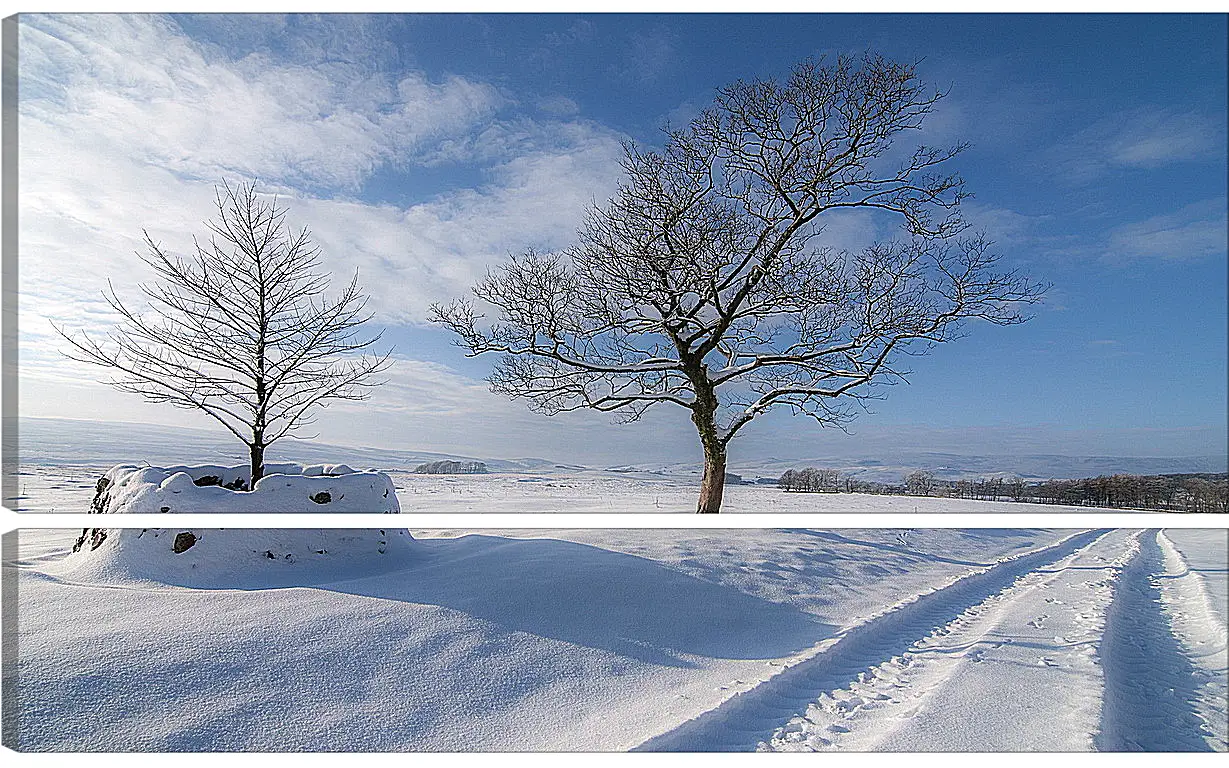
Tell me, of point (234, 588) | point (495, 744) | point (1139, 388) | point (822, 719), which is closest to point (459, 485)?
point (234, 588)

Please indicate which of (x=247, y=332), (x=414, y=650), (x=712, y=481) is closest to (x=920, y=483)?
(x=712, y=481)

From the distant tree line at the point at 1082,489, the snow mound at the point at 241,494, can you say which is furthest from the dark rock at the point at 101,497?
the distant tree line at the point at 1082,489

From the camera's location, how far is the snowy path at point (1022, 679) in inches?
60.1

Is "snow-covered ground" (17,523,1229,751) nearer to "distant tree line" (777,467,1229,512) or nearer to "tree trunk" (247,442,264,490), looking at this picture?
"distant tree line" (777,467,1229,512)

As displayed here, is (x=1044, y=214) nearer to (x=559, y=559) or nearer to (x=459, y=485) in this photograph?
(x=559, y=559)

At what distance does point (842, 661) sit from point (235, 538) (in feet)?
6.86

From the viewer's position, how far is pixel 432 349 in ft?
10.1

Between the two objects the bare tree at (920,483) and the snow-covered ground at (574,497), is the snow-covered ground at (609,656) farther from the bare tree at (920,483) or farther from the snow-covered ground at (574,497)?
the bare tree at (920,483)

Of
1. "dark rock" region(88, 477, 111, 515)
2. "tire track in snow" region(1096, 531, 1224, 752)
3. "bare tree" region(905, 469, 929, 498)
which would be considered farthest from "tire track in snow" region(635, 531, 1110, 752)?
"dark rock" region(88, 477, 111, 515)

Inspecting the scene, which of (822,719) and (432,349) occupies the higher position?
(432,349)

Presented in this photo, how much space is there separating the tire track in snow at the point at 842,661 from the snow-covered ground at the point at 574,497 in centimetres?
38

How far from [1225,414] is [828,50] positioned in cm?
200

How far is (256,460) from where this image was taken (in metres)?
2.90
